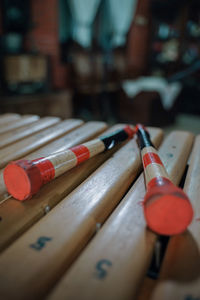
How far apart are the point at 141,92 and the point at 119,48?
1.92m

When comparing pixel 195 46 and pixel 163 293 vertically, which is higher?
pixel 195 46

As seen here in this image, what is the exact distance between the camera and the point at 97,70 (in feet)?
17.1

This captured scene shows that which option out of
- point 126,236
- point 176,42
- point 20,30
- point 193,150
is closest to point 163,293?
point 126,236

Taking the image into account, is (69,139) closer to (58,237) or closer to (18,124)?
(18,124)

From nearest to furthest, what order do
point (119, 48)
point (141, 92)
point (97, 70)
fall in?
point (141, 92), point (97, 70), point (119, 48)

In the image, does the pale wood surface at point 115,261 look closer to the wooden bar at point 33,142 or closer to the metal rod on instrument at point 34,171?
the metal rod on instrument at point 34,171

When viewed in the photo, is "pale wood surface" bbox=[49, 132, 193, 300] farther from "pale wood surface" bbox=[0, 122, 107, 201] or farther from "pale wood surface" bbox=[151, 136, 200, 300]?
"pale wood surface" bbox=[0, 122, 107, 201]

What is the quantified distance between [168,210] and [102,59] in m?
5.13

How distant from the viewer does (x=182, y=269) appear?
1.92 ft

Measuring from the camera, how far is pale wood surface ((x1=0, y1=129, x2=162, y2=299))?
21.6 inches

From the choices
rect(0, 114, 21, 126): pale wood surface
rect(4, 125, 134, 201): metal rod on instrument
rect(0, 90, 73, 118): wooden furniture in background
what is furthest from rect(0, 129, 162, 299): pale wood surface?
rect(0, 90, 73, 118): wooden furniture in background

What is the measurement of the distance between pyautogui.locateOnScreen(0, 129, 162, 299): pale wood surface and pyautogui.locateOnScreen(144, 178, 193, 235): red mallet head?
0.20m

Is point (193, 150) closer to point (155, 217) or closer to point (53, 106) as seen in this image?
point (155, 217)

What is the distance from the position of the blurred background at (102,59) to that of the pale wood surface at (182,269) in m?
3.30
